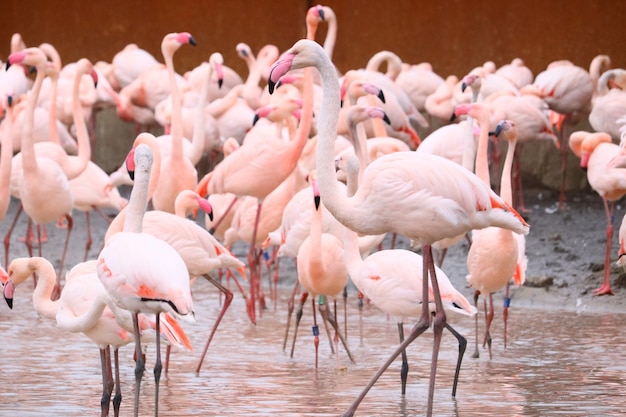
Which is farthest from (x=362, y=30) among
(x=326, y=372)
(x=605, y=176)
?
(x=326, y=372)

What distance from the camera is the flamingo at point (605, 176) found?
912 cm

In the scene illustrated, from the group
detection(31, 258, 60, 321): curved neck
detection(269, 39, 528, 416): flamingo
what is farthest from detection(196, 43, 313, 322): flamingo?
detection(269, 39, 528, 416): flamingo

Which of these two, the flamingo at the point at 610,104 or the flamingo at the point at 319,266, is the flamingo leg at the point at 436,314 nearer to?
the flamingo at the point at 319,266

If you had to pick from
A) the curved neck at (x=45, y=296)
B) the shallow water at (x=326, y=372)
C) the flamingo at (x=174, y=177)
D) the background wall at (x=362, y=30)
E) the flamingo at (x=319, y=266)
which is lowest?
the shallow water at (x=326, y=372)

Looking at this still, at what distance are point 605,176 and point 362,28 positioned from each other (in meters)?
→ 7.06

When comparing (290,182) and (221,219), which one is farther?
(221,219)

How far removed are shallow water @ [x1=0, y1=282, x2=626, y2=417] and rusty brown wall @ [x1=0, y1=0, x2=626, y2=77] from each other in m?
6.72

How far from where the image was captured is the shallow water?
6.12 m

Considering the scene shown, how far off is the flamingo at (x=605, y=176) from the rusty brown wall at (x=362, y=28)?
4.94 meters

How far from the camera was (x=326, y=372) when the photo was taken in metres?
7.10

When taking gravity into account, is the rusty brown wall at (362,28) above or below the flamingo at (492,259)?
above

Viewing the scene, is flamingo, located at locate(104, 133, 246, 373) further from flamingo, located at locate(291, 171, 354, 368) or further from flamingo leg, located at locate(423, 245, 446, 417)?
flamingo leg, located at locate(423, 245, 446, 417)

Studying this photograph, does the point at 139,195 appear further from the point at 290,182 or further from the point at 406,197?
the point at 290,182

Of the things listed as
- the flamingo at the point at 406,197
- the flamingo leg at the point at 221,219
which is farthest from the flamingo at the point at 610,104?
the flamingo at the point at 406,197
